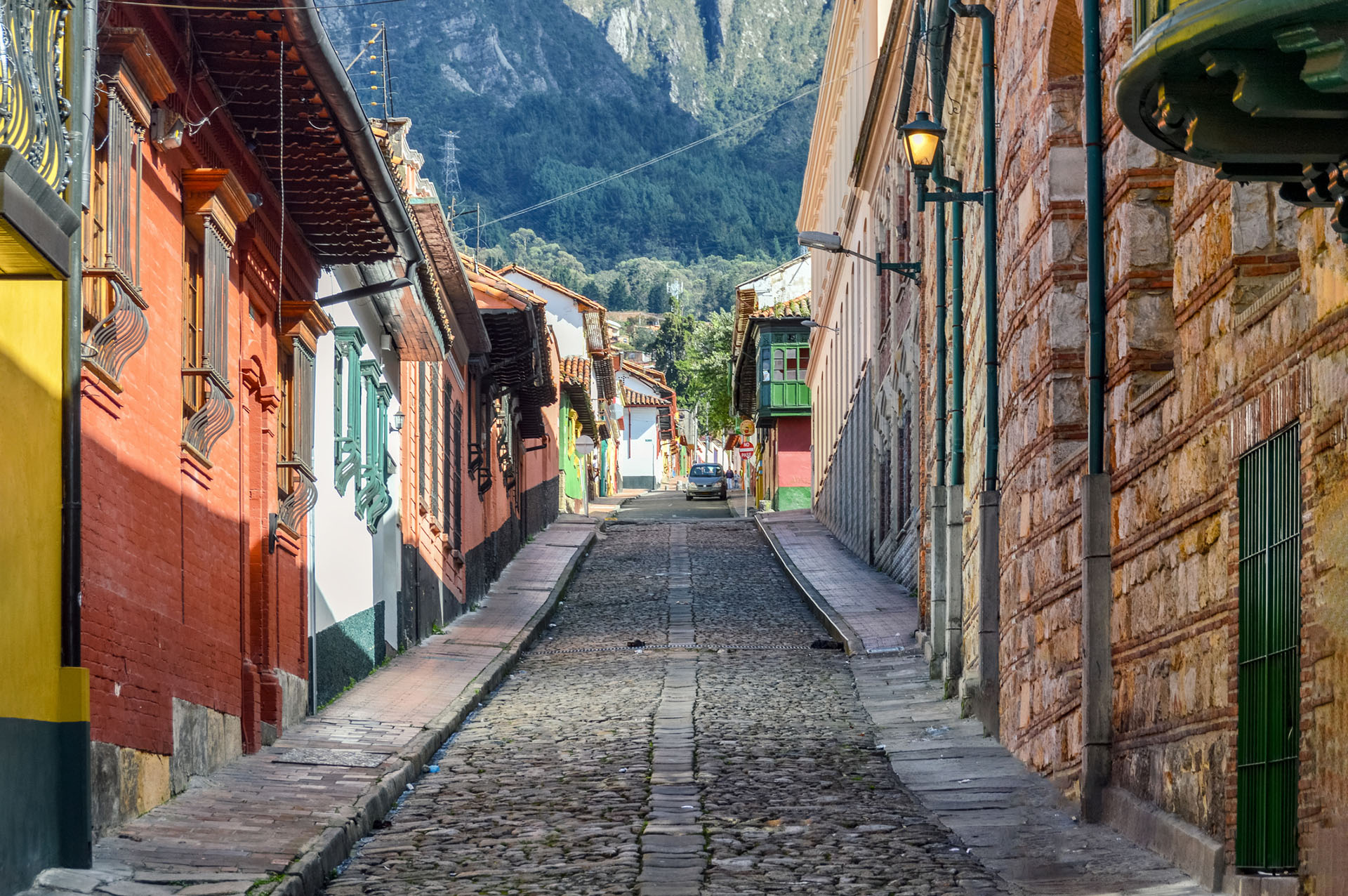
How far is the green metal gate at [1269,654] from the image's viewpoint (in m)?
6.01

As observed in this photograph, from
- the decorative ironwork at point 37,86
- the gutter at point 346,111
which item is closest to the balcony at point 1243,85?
→ the decorative ironwork at point 37,86

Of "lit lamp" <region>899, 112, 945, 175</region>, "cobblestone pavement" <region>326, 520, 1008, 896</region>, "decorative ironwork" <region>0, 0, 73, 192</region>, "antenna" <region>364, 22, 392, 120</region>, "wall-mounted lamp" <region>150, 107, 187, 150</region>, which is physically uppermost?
"antenna" <region>364, 22, 392, 120</region>

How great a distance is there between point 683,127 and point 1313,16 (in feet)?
567

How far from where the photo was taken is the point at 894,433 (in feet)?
83.4

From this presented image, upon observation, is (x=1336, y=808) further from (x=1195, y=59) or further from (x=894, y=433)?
(x=894, y=433)

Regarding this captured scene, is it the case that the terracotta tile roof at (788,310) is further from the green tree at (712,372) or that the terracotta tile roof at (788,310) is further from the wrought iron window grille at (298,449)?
the wrought iron window grille at (298,449)

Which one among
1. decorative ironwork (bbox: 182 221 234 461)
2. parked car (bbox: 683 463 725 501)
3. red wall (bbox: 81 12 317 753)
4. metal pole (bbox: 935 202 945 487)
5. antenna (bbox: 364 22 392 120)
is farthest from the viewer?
parked car (bbox: 683 463 725 501)

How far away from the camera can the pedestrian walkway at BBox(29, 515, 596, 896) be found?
7109 millimetres

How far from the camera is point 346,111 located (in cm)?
996

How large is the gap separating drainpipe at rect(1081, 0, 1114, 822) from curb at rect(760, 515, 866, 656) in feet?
29.6

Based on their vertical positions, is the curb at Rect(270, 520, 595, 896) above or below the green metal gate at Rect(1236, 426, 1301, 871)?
below

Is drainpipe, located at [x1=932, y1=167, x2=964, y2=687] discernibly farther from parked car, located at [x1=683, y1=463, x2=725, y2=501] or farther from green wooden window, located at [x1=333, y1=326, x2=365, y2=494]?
parked car, located at [x1=683, y1=463, x2=725, y2=501]

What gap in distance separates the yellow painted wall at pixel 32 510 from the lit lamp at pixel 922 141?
7.19m

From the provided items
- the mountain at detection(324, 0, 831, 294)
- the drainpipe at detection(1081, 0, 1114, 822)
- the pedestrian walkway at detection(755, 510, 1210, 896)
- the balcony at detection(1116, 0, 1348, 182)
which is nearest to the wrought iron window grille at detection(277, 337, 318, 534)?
the pedestrian walkway at detection(755, 510, 1210, 896)
